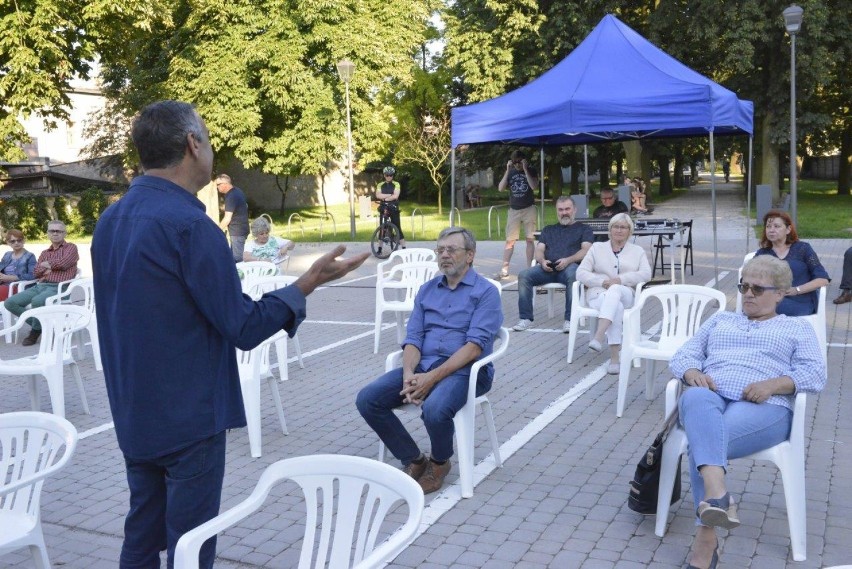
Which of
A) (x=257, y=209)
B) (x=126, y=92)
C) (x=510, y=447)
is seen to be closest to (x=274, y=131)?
(x=126, y=92)

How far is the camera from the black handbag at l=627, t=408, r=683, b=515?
13.3 ft

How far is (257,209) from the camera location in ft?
138

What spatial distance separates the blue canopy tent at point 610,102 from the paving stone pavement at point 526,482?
3.02 meters

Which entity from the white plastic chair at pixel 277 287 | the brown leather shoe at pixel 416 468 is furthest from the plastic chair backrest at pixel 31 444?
the white plastic chair at pixel 277 287

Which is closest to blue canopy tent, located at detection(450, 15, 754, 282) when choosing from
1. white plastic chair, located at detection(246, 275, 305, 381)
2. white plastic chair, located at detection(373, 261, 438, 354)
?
white plastic chair, located at detection(373, 261, 438, 354)

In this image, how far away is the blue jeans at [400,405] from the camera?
462cm

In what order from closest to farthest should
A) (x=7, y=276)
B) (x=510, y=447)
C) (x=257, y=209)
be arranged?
(x=510, y=447) → (x=7, y=276) → (x=257, y=209)

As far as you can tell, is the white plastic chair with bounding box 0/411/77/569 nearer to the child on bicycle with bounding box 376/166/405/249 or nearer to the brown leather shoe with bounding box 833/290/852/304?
the brown leather shoe with bounding box 833/290/852/304

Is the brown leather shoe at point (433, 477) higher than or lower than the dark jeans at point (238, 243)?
lower

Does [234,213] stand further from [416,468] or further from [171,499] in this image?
[171,499]

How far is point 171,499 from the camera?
2494 mm

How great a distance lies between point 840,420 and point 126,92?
97.7ft

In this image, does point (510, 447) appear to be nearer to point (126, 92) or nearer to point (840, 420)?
point (840, 420)

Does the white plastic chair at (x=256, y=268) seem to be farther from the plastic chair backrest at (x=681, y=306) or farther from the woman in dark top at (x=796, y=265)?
the woman in dark top at (x=796, y=265)
